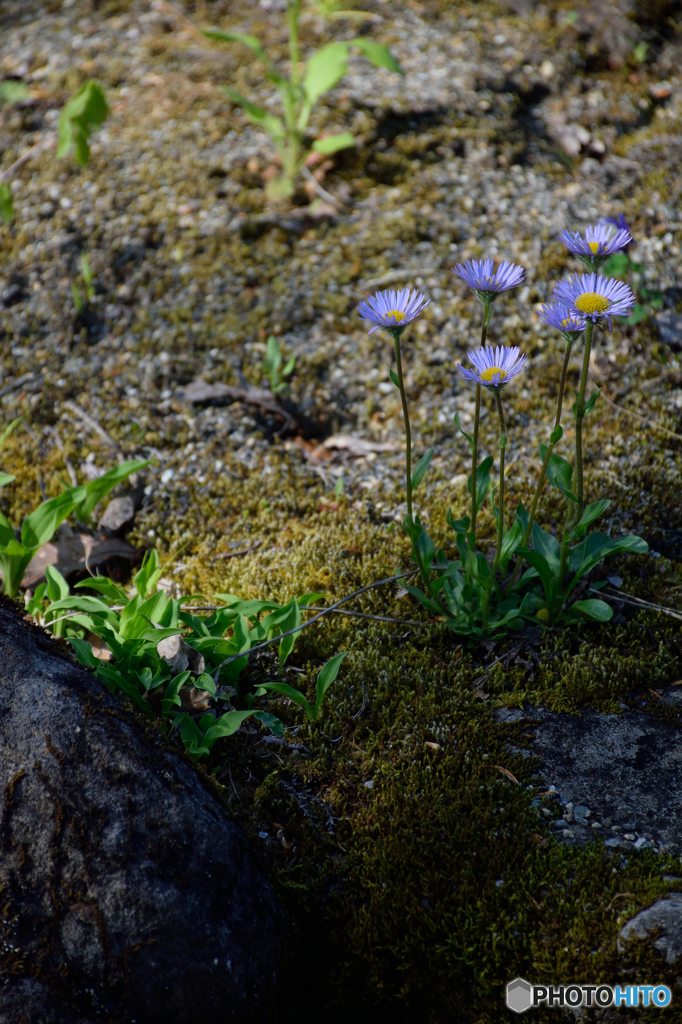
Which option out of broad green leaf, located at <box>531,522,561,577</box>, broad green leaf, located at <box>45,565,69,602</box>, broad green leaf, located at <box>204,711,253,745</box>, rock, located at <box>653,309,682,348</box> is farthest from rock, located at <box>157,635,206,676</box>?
rock, located at <box>653,309,682,348</box>

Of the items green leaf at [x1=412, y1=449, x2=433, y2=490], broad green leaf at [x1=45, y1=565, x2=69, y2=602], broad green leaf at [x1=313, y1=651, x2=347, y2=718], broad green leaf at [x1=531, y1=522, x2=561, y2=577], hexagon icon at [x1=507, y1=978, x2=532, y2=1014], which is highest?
green leaf at [x1=412, y1=449, x2=433, y2=490]

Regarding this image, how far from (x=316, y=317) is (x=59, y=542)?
63.2 inches

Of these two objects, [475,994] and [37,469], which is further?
[37,469]

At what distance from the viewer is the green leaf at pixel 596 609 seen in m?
1.99

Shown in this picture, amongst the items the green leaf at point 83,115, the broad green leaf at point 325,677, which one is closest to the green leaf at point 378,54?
the green leaf at point 83,115

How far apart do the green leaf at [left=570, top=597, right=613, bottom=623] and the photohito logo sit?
893mm

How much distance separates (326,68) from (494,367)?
255cm

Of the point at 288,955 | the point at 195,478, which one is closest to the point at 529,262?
the point at 195,478

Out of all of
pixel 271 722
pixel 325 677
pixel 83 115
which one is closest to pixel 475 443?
pixel 325 677

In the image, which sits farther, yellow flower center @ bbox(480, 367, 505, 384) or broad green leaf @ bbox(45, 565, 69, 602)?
broad green leaf @ bbox(45, 565, 69, 602)

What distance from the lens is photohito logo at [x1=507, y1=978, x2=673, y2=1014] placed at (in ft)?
4.71

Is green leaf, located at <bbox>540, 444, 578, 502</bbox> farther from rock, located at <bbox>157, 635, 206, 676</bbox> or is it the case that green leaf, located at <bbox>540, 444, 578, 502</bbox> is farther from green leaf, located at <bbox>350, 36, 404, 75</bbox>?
green leaf, located at <bbox>350, 36, 404, 75</bbox>

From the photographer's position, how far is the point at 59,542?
2.54m

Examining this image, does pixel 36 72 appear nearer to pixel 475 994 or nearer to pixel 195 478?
pixel 195 478
